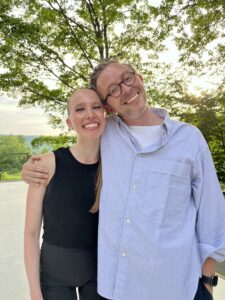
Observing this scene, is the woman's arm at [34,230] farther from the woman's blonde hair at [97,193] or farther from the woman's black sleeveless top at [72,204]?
the woman's blonde hair at [97,193]

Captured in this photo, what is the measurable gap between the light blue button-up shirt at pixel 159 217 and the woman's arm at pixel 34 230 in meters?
0.27

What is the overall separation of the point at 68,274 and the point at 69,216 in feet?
0.80

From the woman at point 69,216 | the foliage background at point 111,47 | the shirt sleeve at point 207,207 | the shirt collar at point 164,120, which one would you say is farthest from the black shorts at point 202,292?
the foliage background at point 111,47

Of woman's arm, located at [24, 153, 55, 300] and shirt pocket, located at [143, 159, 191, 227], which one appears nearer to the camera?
shirt pocket, located at [143, 159, 191, 227]

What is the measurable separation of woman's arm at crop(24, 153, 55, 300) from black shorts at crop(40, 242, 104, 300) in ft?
0.16

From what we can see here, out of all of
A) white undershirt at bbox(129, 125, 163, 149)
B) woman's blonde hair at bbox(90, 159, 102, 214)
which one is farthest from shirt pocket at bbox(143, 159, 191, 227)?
woman's blonde hair at bbox(90, 159, 102, 214)

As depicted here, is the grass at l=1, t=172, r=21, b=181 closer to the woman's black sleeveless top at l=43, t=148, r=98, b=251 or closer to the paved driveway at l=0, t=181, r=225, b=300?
the paved driveway at l=0, t=181, r=225, b=300

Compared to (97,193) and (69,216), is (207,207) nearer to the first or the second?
(97,193)

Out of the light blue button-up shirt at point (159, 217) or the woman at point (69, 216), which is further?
the woman at point (69, 216)

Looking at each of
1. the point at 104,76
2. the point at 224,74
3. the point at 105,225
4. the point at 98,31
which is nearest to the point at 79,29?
the point at 98,31

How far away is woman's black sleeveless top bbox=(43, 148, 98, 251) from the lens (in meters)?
1.38

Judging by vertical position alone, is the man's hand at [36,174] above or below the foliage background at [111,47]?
below

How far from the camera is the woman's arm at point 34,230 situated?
4.50 ft

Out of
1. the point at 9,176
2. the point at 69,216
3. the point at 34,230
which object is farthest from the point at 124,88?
the point at 9,176
